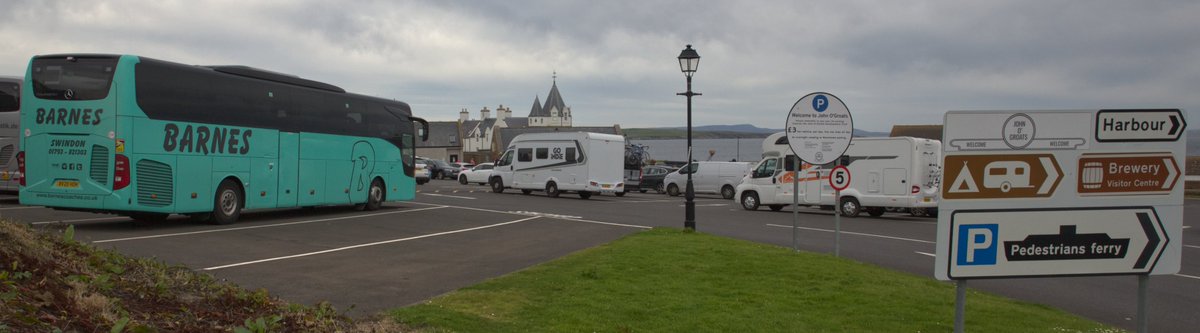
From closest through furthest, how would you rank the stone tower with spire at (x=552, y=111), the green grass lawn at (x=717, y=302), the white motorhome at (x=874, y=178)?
the green grass lawn at (x=717, y=302) < the white motorhome at (x=874, y=178) < the stone tower with spire at (x=552, y=111)

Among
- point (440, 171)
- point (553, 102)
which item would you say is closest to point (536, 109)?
point (553, 102)

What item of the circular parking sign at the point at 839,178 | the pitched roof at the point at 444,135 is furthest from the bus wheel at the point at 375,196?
the pitched roof at the point at 444,135

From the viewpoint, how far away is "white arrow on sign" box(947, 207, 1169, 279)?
5.20 metres

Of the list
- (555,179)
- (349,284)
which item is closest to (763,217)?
(555,179)

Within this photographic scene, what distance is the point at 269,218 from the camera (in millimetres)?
19969

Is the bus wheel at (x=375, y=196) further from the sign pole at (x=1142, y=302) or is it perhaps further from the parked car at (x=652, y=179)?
the parked car at (x=652, y=179)

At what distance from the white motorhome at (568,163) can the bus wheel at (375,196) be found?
11.3 metres

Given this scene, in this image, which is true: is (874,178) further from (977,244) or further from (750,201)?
(977,244)

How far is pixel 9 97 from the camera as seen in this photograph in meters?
22.4

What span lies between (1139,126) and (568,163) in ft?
96.6

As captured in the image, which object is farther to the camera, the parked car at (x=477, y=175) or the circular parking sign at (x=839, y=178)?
the parked car at (x=477, y=175)

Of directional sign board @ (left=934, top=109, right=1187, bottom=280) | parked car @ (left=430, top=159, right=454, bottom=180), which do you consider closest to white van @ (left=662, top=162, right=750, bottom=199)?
parked car @ (left=430, top=159, right=454, bottom=180)

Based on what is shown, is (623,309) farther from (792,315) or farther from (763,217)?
(763,217)

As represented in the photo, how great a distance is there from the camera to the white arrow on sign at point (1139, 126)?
5.24 m
